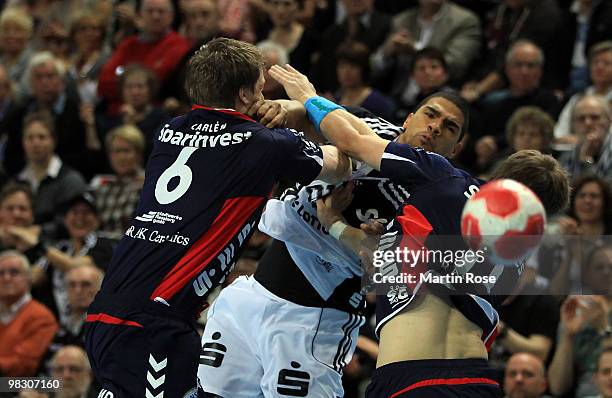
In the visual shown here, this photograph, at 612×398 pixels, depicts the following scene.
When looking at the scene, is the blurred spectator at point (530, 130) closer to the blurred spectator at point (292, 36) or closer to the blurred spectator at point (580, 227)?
the blurred spectator at point (580, 227)

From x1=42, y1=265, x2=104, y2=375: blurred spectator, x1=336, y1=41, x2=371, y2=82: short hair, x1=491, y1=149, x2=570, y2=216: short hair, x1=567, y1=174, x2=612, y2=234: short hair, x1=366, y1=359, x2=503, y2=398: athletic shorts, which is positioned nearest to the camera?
x1=366, y1=359, x2=503, y2=398: athletic shorts

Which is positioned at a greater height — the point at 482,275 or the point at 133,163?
the point at 482,275

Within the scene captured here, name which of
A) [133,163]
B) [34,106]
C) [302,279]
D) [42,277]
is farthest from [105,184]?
[302,279]

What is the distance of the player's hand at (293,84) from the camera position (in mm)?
7984

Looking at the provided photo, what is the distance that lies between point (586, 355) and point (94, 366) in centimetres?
445

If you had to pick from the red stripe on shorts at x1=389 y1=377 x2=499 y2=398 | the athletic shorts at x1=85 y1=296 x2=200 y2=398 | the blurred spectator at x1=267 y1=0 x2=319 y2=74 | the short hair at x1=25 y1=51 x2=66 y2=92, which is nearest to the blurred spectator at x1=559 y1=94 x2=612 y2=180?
the blurred spectator at x1=267 y1=0 x2=319 y2=74

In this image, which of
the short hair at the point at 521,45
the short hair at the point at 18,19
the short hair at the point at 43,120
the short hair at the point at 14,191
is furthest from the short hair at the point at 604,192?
the short hair at the point at 18,19

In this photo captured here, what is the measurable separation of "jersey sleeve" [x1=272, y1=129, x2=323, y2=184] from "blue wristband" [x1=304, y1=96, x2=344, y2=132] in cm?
27

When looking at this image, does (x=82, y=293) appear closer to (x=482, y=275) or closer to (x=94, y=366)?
(x=94, y=366)

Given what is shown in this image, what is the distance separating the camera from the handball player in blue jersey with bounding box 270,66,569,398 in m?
6.88

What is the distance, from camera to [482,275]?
7.12m

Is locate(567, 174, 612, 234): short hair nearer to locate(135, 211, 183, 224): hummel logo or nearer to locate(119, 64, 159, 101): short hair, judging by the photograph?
locate(135, 211, 183, 224): hummel logo

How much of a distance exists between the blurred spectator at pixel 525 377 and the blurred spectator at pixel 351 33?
507 centimetres

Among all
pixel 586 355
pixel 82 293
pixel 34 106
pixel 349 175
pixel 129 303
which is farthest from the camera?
pixel 34 106
